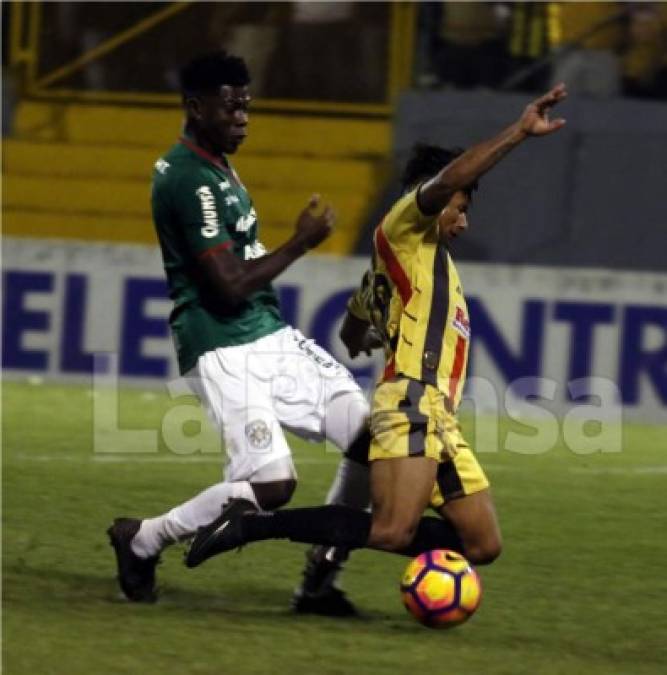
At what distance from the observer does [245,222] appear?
Answer: 6.62 metres

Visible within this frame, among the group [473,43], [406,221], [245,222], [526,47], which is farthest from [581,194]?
[406,221]

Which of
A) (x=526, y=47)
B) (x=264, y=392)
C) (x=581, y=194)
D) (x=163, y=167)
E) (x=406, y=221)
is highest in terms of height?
(x=526, y=47)

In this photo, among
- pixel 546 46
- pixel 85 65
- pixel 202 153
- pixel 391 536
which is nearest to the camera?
pixel 391 536

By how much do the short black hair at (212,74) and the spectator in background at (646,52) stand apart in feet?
30.1

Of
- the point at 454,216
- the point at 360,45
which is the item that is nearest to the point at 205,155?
the point at 454,216

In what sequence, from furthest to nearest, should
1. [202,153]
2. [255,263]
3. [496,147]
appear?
[202,153] < [255,263] < [496,147]

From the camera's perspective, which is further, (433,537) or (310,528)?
(433,537)

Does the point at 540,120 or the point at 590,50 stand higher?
the point at 590,50

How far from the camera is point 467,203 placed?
6566mm

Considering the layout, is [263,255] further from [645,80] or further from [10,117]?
[10,117]

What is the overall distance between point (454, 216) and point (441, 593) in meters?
1.30

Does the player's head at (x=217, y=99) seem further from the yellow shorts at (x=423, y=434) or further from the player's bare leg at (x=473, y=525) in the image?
the player's bare leg at (x=473, y=525)

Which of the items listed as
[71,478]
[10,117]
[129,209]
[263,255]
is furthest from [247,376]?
[10,117]

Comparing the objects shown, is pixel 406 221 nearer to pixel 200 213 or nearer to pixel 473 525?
pixel 200 213
